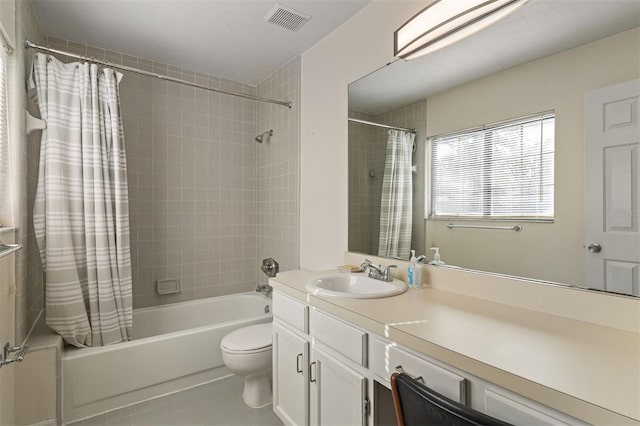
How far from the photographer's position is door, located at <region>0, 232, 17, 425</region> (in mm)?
1377

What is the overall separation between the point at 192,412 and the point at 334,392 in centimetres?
116

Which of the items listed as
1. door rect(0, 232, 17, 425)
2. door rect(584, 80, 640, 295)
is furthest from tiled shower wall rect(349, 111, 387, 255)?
door rect(0, 232, 17, 425)

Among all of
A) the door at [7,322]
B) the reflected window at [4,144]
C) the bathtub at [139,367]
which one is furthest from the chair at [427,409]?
the reflected window at [4,144]

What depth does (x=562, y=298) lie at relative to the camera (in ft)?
3.82

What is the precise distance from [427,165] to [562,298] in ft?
2.73

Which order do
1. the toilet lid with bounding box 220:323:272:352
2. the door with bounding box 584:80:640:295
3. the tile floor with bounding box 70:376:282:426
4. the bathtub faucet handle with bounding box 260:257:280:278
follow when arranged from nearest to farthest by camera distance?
the door with bounding box 584:80:640:295 < the tile floor with bounding box 70:376:282:426 < the toilet lid with bounding box 220:323:272:352 < the bathtub faucet handle with bounding box 260:257:280:278

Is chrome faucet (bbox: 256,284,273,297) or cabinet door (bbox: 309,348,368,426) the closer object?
cabinet door (bbox: 309,348,368,426)

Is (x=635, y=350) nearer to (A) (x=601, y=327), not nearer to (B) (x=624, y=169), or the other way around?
(A) (x=601, y=327)

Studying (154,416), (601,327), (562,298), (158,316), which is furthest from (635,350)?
(158,316)

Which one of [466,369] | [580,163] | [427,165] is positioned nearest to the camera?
[466,369]

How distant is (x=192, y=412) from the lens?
200cm

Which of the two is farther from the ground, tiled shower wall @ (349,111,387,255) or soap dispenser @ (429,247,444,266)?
tiled shower wall @ (349,111,387,255)

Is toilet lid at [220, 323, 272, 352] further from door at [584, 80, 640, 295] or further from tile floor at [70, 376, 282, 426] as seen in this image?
door at [584, 80, 640, 295]

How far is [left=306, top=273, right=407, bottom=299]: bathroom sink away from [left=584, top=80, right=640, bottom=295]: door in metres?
0.73
